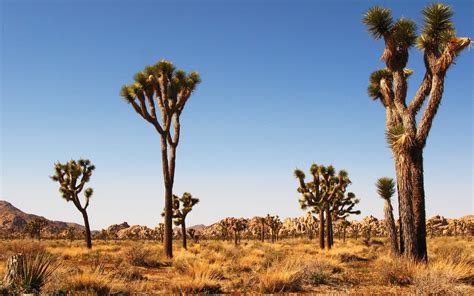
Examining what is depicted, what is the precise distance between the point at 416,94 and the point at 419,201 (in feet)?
11.3

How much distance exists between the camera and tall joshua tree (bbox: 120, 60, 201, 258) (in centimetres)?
1678

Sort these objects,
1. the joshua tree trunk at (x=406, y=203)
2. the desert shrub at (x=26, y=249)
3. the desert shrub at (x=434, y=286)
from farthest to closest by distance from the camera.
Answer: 1. the desert shrub at (x=26, y=249)
2. the joshua tree trunk at (x=406, y=203)
3. the desert shrub at (x=434, y=286)

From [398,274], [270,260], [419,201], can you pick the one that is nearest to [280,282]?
[398,274]

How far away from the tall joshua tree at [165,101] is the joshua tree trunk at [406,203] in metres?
9.61

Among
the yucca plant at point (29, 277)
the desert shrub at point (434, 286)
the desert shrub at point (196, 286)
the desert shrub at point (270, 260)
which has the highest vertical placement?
the yucca plant at point (29, 277)

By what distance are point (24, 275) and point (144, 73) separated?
11515mm

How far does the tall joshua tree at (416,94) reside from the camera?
37.8 feet

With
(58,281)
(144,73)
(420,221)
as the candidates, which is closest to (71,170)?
(144,73)

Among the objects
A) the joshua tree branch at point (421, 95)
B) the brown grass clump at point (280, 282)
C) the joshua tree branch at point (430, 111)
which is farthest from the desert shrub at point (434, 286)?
the joshua tree branch at point (421, 95)

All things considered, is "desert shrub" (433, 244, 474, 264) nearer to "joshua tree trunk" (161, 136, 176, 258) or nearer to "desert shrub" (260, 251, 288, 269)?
"desert shrub" (260, 251, 288, 269)

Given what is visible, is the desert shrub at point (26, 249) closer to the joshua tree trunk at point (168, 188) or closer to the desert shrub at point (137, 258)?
the desert shrub at point (137, 258)

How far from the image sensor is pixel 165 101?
1719 centimetres

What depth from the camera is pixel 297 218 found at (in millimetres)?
141875

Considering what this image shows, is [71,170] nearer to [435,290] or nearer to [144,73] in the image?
[144,73]
